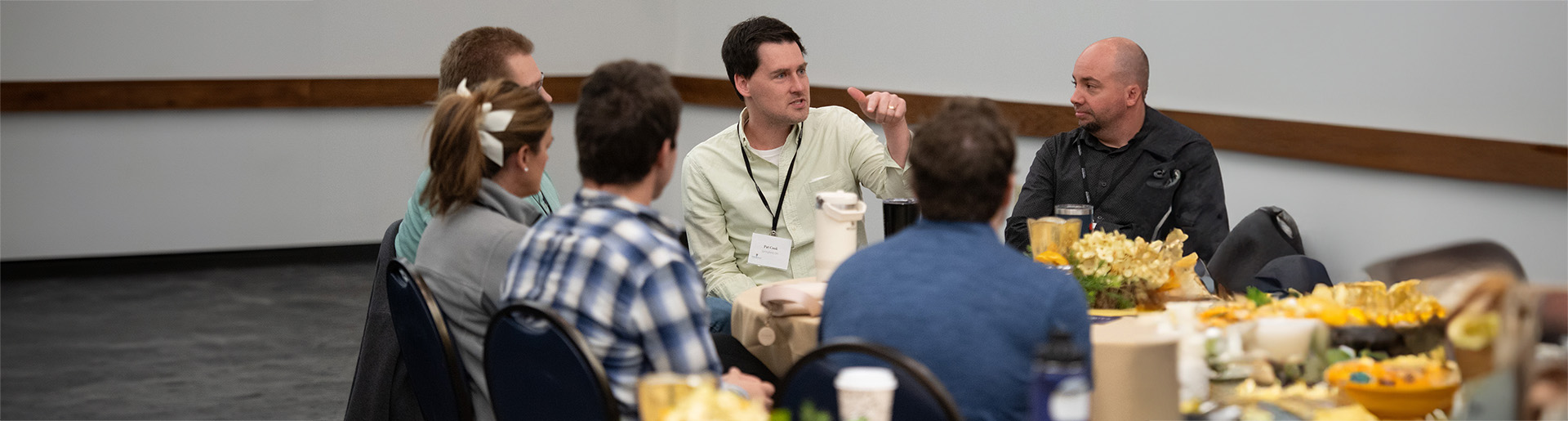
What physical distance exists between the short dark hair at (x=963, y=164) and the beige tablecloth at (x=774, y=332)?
582mm

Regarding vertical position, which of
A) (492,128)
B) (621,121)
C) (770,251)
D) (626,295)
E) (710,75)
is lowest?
(710,75)

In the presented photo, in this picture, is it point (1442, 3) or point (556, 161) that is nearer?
point (1442, 3)

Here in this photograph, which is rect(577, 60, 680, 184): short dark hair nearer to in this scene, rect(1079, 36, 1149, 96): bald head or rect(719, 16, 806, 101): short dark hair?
rect(719, 16, 806, 101): short dark hair

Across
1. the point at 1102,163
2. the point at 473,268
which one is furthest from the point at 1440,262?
the point at 473,268

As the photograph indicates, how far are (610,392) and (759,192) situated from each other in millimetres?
1776

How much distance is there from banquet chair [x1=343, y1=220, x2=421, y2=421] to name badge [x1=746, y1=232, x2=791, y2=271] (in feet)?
3.18

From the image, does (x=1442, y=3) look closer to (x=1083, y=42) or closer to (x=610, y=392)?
(x=1083, y=42)

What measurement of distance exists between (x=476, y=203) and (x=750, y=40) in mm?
1377

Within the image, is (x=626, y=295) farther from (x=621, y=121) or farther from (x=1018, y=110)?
(x=1018, y=110)

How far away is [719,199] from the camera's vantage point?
343 centimetres

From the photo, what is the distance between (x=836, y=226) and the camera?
239 cm

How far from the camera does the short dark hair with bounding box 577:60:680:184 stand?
1.86m

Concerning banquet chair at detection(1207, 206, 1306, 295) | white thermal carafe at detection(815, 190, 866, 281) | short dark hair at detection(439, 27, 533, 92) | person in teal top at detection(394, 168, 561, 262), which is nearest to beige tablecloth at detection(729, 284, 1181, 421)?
white thermal carafe at detection(815, 190, 866, 281)

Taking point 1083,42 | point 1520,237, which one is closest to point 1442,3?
point 1520,237
